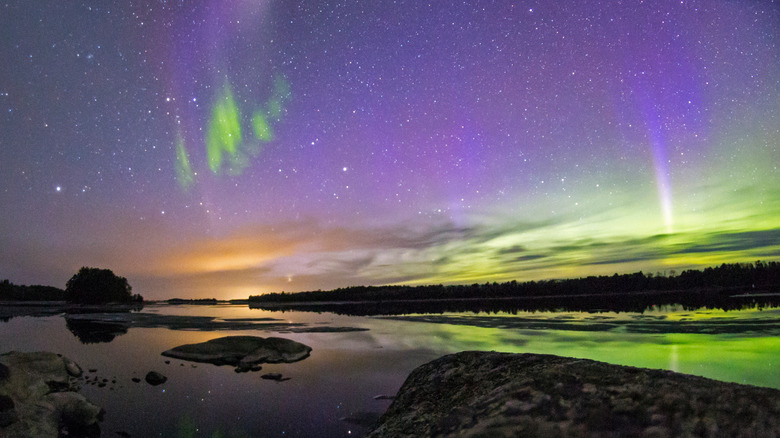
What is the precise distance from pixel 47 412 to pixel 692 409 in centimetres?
1205

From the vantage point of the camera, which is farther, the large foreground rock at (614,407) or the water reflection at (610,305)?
the water reflection at (610,305)

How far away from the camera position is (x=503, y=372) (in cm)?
361

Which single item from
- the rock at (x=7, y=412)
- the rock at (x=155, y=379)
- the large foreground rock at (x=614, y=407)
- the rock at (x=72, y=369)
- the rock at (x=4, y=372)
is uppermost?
the large foreground rock at (x=614, y=407)

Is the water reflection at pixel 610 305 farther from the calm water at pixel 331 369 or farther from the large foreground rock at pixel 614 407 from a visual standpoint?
the large foreground rock at pixel 614 407

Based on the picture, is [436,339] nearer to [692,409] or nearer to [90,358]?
[90,358]

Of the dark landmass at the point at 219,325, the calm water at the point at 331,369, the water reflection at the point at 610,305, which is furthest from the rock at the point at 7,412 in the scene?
the water reflection at the point at 610,305

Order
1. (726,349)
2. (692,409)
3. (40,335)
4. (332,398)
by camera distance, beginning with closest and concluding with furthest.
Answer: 1. (692,409)
2. (332,398)
3. (726,349)
4. (40,335)

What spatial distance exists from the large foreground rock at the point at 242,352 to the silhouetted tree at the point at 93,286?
322 ft

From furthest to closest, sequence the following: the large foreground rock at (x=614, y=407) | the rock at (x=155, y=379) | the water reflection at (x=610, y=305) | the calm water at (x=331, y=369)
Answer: the water reflection at (x=610, y=305), the rock at (x=155, y=379), the calm water at (x=331, y=369), the large foreground rock at (x=614, y=407)

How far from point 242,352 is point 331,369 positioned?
515 centimetres

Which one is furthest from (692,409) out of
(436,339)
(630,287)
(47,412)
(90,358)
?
(630,287)

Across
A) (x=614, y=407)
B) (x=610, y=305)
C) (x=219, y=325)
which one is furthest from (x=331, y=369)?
(x=610, y=305)

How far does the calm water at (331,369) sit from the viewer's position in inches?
372

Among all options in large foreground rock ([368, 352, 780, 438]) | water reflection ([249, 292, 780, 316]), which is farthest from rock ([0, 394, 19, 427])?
water reflection ([249, 292, 780, 316])
